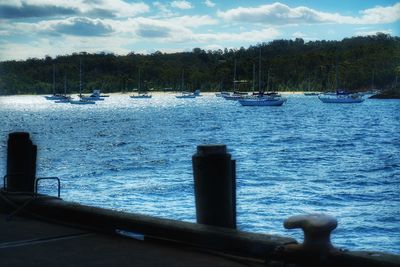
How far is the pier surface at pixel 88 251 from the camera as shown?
6305 mm

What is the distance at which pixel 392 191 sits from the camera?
3045 cm

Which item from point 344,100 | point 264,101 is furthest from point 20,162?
point 344,100

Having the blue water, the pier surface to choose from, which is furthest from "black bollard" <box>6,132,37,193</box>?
the blue water

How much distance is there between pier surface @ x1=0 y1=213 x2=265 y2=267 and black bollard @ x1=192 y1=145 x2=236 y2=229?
40 cm

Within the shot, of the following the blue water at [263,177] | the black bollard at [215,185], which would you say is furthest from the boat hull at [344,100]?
the black bollard at [215,185]

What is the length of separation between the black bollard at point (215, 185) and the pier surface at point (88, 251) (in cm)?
40

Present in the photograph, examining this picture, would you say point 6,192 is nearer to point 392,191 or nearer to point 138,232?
point 138,232

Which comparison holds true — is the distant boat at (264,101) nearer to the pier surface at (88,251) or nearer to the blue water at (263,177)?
the blue water at (263,177)

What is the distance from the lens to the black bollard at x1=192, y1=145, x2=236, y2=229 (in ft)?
22.1

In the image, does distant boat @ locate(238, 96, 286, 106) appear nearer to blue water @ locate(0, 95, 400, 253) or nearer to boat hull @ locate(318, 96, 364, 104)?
boat hull @ locate(318, 96, 364, 104)

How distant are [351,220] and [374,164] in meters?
20.8

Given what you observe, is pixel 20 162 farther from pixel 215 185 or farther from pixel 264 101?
pixel 264 101

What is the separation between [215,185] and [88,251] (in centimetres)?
147

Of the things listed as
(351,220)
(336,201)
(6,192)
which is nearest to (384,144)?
(336,201)
